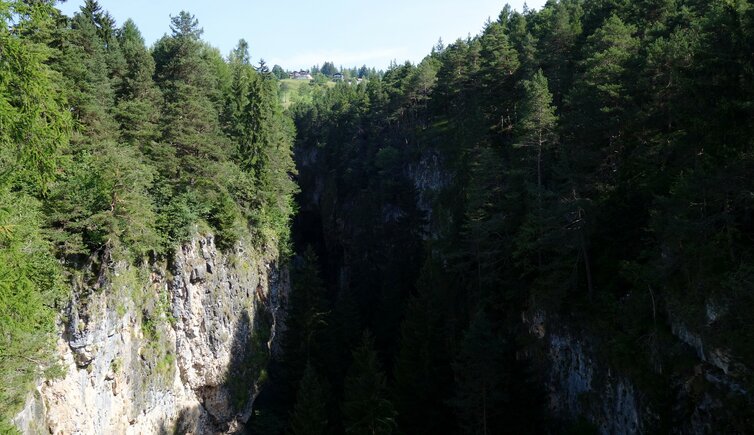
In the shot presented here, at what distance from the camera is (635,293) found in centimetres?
2048

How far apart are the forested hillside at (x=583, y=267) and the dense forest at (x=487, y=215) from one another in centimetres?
12

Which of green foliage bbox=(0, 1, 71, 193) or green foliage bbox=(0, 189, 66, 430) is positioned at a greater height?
green foliage bbox=(0, 1, 71, 193)

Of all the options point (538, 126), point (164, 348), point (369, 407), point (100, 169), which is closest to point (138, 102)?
point (100, 169)

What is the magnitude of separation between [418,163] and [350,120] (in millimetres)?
21633

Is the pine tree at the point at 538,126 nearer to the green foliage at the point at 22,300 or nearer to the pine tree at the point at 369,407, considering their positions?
the pine tree at the point at 369,407

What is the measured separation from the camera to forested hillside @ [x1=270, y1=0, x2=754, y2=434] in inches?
642

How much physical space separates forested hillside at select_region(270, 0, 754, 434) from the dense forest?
0.12 meters

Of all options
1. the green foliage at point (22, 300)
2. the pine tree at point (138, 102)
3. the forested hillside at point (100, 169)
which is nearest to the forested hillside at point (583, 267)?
the forested hillside at point (100, 169)

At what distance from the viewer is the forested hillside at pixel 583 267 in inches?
642

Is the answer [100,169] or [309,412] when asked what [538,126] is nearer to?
[309,412]

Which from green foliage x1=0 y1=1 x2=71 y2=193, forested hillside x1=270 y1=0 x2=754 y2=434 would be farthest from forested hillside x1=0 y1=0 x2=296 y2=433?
forested hillside x1=270 y1=0 x2=754 y2=434

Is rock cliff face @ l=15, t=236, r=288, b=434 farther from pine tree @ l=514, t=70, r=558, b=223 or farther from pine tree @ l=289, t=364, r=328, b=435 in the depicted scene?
pine tree @ l=514, t=70, r=558, b=223

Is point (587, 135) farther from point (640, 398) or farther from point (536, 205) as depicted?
point (640, 398)

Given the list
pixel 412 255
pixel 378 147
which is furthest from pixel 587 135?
pixel 378 147
